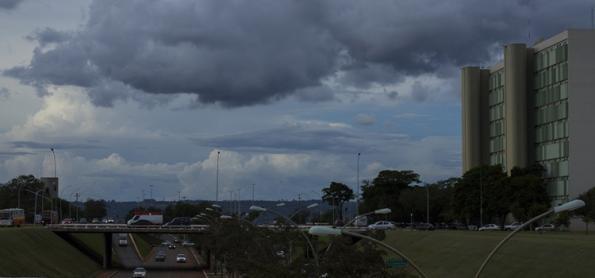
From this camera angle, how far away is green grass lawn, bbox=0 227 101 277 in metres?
93.1

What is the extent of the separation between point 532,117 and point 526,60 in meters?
9.07

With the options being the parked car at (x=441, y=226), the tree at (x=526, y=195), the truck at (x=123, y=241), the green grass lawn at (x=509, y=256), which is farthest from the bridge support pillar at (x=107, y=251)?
the parked car at (x=441, y=226)

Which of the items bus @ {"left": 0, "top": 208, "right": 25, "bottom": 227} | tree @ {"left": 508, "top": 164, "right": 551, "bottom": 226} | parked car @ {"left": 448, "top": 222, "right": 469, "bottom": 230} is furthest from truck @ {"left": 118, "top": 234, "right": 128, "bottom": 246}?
tree @ {"left": 508, "top": 164, "right": 551, "bottom": 226}

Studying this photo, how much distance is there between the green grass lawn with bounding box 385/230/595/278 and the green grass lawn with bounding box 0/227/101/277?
39.6 meters

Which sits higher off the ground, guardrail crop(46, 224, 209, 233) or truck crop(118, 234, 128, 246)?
guardrail crop(46, 224, 209, 233)

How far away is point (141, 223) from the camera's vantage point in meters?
151

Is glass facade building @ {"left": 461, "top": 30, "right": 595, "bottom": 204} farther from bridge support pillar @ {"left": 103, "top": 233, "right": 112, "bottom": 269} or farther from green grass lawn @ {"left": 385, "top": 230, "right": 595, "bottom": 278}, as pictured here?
bridge support pillar @ {"left": 103, "top": 233, "right": 112, "bottom": 269}

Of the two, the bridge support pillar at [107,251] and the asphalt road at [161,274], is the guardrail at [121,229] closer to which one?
the bridge support pillar at [107,251]

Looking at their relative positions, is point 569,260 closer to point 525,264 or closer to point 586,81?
point 525,264

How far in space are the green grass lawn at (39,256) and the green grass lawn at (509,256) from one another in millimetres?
39615

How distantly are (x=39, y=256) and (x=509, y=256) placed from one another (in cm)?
5423

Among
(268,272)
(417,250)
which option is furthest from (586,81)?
(268,272)

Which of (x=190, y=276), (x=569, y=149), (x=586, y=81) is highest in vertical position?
(x=586, y=81)

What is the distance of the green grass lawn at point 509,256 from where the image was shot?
229 ft
